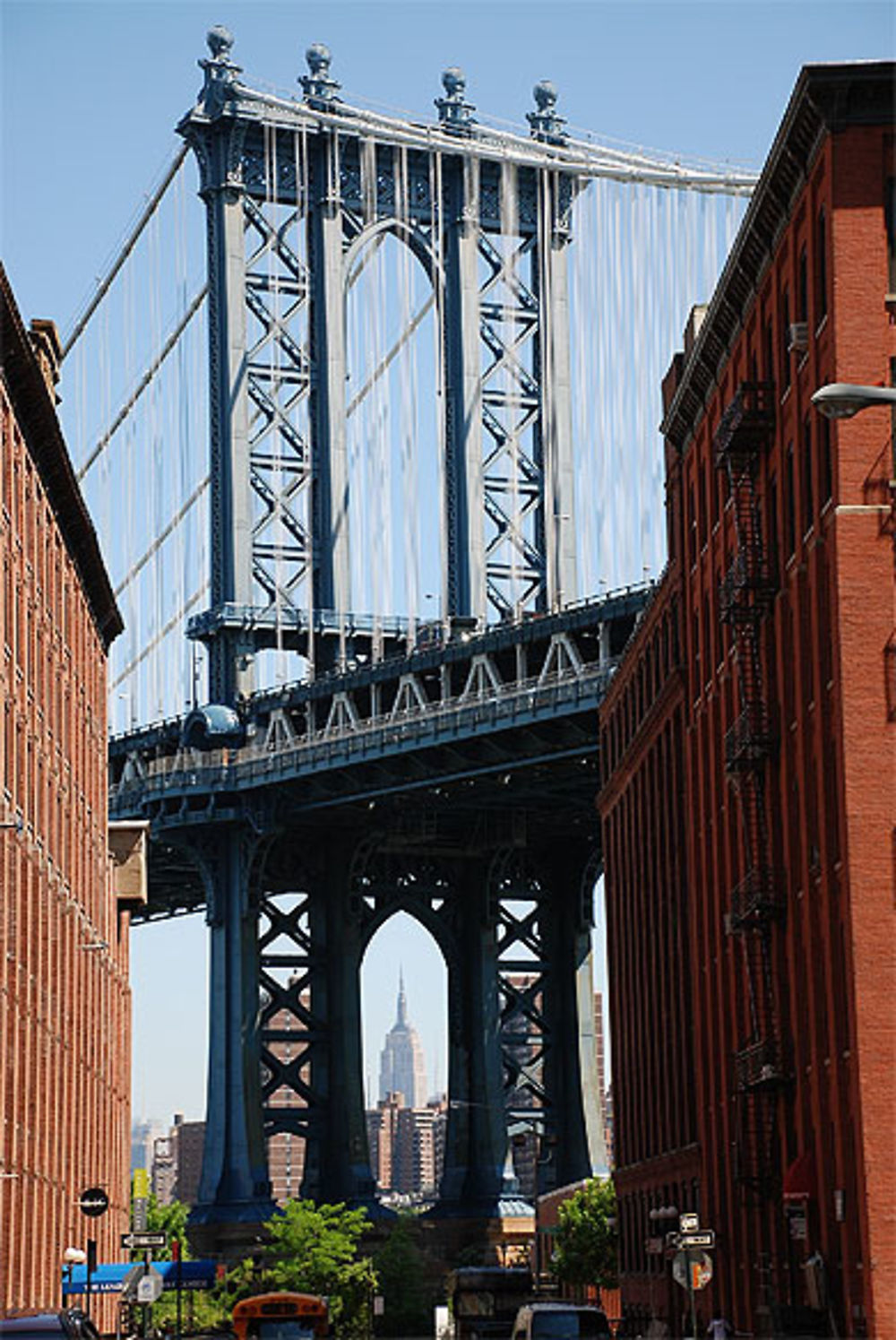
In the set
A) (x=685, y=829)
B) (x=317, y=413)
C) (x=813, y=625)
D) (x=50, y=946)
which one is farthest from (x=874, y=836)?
(x=317, y=413)

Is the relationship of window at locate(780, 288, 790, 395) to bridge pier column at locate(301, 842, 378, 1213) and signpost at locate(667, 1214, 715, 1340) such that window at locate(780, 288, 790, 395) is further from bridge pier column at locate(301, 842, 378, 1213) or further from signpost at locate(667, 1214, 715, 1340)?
bridge pier column at locate(301, 842, 378, 1213)

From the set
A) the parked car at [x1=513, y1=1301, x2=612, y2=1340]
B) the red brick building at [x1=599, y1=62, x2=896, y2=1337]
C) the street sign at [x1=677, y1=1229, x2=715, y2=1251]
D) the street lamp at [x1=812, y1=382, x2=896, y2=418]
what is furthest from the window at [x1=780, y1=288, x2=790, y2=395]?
the street lamp at [x1=812, y1=382, x2=896, y2=418]

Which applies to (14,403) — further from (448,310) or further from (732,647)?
(448,310)

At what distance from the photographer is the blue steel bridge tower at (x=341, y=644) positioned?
126062 mm

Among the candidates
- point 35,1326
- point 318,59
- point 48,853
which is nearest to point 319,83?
point 318,59

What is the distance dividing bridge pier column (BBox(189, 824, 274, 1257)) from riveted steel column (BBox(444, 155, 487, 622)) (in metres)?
17.1

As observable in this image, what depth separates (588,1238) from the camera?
13138 centimetres

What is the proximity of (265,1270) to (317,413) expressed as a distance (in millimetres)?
38305

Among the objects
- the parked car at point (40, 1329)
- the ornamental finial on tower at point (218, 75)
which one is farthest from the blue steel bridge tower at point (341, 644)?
the parked car at point (40, 1329)

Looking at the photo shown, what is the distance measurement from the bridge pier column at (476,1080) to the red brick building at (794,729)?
65436 mm

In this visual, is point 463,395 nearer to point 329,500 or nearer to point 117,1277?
point 329,500

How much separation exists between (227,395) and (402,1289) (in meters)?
41.1

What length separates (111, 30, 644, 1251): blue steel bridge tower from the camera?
126062mm

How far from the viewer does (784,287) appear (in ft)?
187
